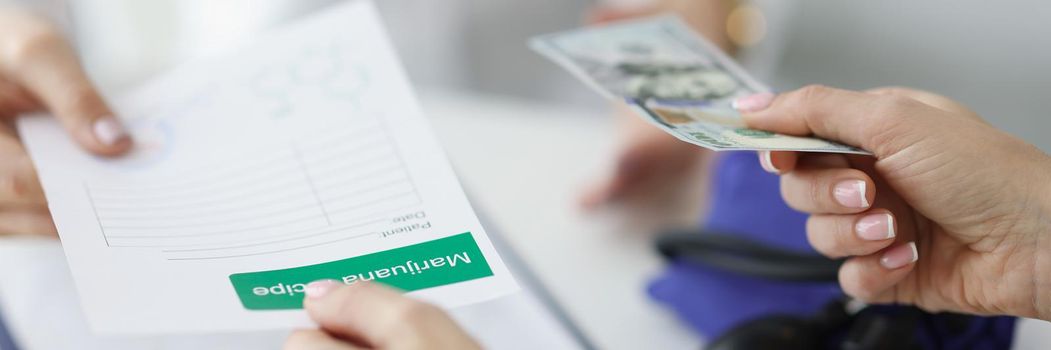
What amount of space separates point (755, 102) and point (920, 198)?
0.12 m

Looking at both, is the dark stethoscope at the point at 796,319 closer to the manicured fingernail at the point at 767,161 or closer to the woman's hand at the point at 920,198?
the woman's hand at the point at 920,198

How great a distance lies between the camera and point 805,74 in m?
1.66

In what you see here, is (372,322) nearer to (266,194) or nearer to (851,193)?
(266,194)

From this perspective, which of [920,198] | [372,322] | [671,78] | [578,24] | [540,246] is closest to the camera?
[372,322]

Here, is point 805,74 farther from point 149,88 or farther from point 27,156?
point 27,156

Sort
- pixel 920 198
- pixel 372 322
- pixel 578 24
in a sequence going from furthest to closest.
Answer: pixel 578 24 < pixel 920 198 < pixel 372 322

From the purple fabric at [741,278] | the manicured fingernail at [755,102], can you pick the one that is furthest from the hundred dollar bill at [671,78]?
the purple fabric at [741,278]

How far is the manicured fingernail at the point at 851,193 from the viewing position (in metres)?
0.47

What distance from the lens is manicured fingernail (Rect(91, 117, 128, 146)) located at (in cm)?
58

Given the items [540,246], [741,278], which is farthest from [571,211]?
[741,278]

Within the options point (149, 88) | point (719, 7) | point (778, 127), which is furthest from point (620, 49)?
point (719, 7)

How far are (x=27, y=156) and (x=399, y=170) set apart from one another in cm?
29

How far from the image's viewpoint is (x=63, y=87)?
0.61 m

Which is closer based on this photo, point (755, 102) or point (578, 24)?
point (755, 102)
